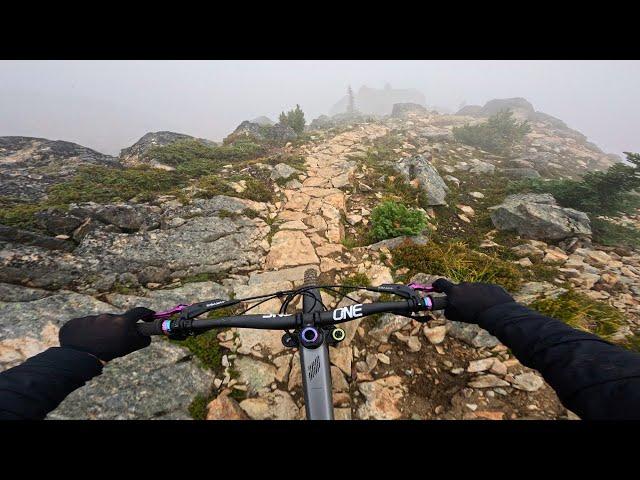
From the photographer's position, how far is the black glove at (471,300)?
256cm

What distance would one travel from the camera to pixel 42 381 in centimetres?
182

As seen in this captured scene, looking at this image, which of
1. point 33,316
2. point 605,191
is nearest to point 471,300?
point 33,316

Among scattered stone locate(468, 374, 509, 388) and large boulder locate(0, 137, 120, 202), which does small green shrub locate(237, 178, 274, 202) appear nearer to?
large boulder locate(0, 137, 120, 202)

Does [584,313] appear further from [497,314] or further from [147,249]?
[147,249]

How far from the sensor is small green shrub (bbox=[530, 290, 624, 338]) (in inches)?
156

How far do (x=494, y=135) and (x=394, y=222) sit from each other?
18682mm

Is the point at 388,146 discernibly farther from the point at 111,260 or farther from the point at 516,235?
the point at 111,260

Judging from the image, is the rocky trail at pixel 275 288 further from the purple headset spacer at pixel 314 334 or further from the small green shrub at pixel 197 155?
the small green shrub at pixel 197 155

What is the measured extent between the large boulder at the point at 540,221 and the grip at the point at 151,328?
8105mm

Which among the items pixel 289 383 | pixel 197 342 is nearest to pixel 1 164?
pixel 197 342

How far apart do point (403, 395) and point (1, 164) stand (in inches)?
560

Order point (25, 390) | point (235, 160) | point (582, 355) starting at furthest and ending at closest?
point (235, 160) < point (25, 390) < point (582, 355)
